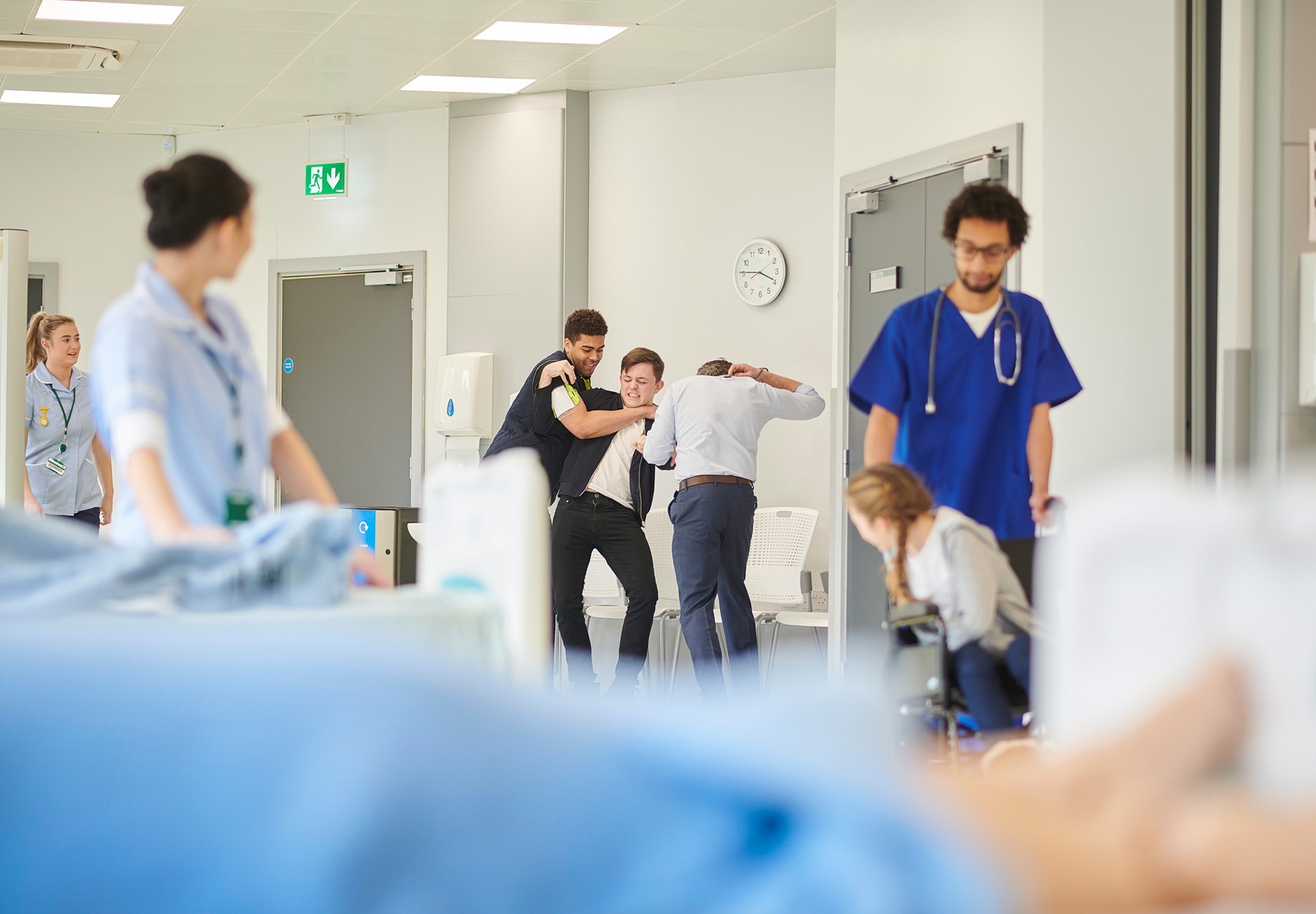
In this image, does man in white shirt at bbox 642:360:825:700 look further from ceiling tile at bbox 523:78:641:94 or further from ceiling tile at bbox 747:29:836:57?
ceiling tile at bbox 523:78:641:94

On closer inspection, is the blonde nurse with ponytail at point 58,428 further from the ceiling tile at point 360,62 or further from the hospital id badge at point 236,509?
the hospital id badge at point 236,509

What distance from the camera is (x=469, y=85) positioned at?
26.0 feet

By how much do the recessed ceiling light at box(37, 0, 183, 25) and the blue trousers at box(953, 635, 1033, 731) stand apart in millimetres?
5689

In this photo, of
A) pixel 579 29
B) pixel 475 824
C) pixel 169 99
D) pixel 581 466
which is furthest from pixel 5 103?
pixel 475 824

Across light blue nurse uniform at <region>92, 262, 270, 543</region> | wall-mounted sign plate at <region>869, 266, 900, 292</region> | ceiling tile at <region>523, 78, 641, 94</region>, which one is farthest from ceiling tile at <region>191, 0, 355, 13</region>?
light blue nurse uniform at <region>92, 262, 270, 543</region>

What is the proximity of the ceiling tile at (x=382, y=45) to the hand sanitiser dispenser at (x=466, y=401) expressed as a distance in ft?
6.01

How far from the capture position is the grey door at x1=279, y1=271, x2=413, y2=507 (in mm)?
8750

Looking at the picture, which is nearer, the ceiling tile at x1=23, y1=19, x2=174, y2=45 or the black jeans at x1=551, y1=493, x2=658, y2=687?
the black jeans at x1=551, y1=493, x2=658, y2=687

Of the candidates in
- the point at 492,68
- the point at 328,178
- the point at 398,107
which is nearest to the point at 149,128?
the point at 328,178

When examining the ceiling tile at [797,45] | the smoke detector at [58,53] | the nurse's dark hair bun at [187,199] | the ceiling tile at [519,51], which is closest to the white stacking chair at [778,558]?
the ceiling tile at [797,45]

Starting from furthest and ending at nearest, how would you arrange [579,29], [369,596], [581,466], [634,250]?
1. [634,250]
2. [579,29]
3. [581,466]
4. [369,596]

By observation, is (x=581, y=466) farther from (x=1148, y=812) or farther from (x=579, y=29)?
(x=1148, y=812)

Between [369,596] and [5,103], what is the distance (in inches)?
318

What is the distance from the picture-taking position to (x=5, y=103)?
27.5 feet
